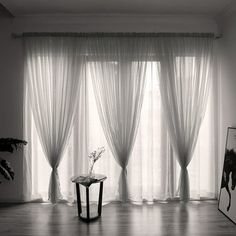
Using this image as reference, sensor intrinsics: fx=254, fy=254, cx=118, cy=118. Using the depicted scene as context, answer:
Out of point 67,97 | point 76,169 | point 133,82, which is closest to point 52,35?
point 67,97

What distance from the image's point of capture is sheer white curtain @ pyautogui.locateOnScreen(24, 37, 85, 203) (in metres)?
3.29

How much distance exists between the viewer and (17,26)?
3406 mm

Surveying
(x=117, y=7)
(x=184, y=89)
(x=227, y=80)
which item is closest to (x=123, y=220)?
(x=184, y=89)

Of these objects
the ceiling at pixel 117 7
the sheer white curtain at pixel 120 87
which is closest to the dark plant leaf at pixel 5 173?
the sheer white curtain at pixel 120 87

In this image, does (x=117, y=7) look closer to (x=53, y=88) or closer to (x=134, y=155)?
(x=53, y=88)

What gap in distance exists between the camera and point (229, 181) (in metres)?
2.97

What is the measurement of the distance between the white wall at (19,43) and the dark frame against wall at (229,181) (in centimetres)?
170

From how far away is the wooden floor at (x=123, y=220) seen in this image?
261 centimetres

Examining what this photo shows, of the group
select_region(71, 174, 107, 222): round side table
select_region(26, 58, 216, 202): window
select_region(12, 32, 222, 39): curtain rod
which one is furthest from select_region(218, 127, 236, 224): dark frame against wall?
select_region(71, 174, 107, 222): round side table

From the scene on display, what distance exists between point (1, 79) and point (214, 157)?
3.05m

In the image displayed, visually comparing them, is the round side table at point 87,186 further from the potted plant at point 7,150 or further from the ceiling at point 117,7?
the ceiling at point 117,7

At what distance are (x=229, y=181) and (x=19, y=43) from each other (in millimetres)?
3164

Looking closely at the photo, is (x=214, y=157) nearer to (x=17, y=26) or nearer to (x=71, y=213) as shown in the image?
(x=71, y=213)

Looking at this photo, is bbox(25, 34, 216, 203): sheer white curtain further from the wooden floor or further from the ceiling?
the ceiling
